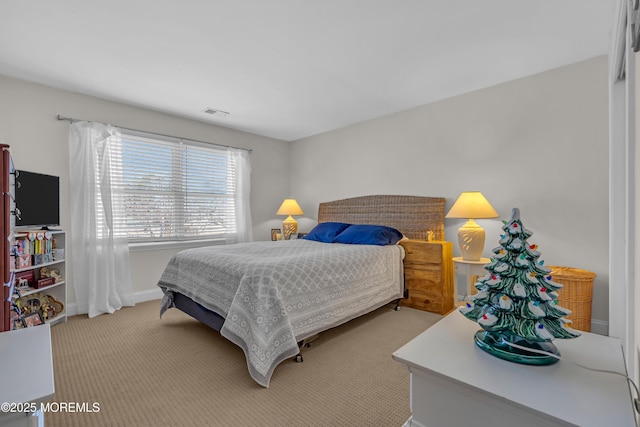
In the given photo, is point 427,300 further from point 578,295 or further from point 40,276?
point 40,276

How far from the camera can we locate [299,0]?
6.07ft

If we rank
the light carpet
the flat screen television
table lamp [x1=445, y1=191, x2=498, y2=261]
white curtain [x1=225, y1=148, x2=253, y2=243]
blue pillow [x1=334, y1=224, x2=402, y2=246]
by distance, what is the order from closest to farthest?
the light carpet, the flat screen television, table lamp [x1=445, y1=191, x2=498, y2=261], blue pillow [x1=334, y1=224, x2=402, y2=246], white curtain [x1=225, y1=148, x2=253, y2=243]

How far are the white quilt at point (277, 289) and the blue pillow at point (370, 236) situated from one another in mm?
168

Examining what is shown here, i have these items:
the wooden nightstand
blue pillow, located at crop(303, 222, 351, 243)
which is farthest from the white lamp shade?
the wooden nightstand

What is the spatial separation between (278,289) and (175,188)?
8.88ft

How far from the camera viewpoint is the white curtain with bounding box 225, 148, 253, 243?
450 cm

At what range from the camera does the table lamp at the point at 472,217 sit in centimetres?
283

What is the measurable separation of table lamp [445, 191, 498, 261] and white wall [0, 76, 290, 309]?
3373mm

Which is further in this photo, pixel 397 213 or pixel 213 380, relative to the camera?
pixel 397 213

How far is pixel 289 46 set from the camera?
234cm

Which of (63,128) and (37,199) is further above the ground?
(63,128)

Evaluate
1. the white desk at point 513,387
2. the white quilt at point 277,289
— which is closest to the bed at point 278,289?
the white quilt at point 277,289

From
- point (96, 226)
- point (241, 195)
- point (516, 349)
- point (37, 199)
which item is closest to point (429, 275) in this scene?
point (516, 349)

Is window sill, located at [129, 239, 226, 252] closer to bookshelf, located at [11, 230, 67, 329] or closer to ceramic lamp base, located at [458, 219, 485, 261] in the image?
bookshelf, located at [11, 230, 67, 329]
